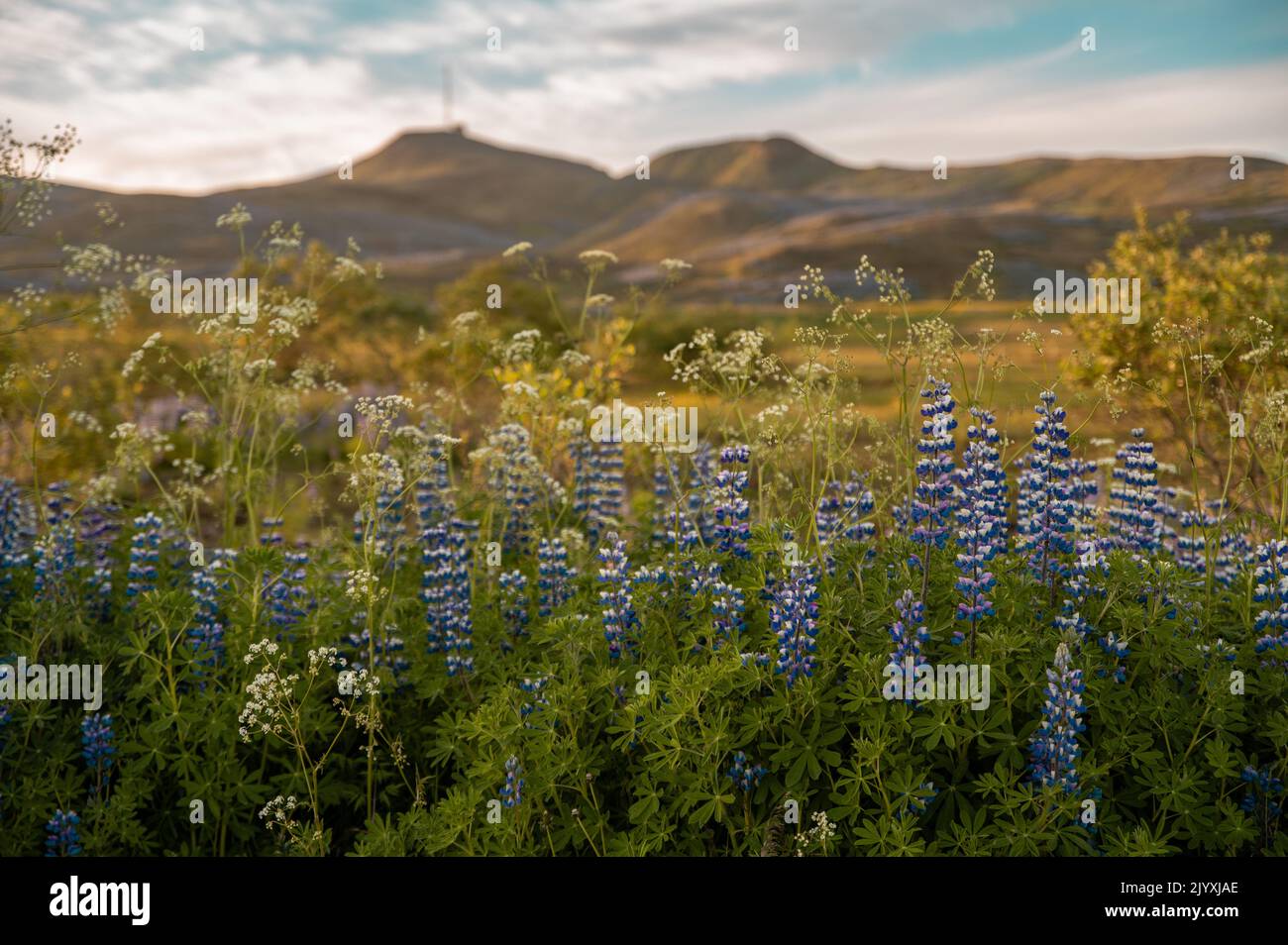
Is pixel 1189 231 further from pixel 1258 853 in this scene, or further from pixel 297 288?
pixel 297 288

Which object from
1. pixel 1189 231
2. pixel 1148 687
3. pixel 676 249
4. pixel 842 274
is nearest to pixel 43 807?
pixel 1148 687

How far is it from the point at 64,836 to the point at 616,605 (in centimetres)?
281

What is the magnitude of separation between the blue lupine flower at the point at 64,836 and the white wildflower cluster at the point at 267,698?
821 millimetres

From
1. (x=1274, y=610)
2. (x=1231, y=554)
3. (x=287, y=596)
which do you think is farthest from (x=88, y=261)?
(x=1231, y=554)

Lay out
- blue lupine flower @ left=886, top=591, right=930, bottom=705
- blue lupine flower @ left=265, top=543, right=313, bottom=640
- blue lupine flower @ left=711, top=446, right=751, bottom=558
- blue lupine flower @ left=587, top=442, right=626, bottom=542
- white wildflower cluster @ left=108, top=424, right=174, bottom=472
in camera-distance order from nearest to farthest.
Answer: blue lupine flower @ left=886, top=591, right=930, bottom=705 → blue lupine flower @ left=711, top=446, right=751, bottom=558 → blue lupine flower @ left=265, top=543, right=313, bottom=640 → white wildflower cluster @ left=108, top=424, right=174, bottom=472 → blue lupine flower @ left=587, top=442, right=626, bottom=542

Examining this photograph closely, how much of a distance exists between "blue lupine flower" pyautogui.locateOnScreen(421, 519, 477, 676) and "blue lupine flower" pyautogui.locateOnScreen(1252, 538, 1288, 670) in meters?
3.84

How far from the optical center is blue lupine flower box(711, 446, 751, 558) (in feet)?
15.9

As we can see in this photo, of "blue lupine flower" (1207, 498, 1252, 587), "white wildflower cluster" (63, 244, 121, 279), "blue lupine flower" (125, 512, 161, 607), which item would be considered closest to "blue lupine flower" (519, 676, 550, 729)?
"blue lupine flower" (125, 512, 161, 607)

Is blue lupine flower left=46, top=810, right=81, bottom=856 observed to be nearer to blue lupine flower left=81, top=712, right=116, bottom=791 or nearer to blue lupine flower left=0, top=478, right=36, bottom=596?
blue lupine flower left=81, top=712, right=116, bottom=791

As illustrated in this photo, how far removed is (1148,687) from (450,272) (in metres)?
55.4

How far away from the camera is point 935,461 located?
4227mm

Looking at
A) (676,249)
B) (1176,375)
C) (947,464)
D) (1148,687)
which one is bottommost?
(1148,687)

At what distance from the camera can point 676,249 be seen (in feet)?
208

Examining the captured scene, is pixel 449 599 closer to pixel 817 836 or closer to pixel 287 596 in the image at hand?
pixel 287 596
